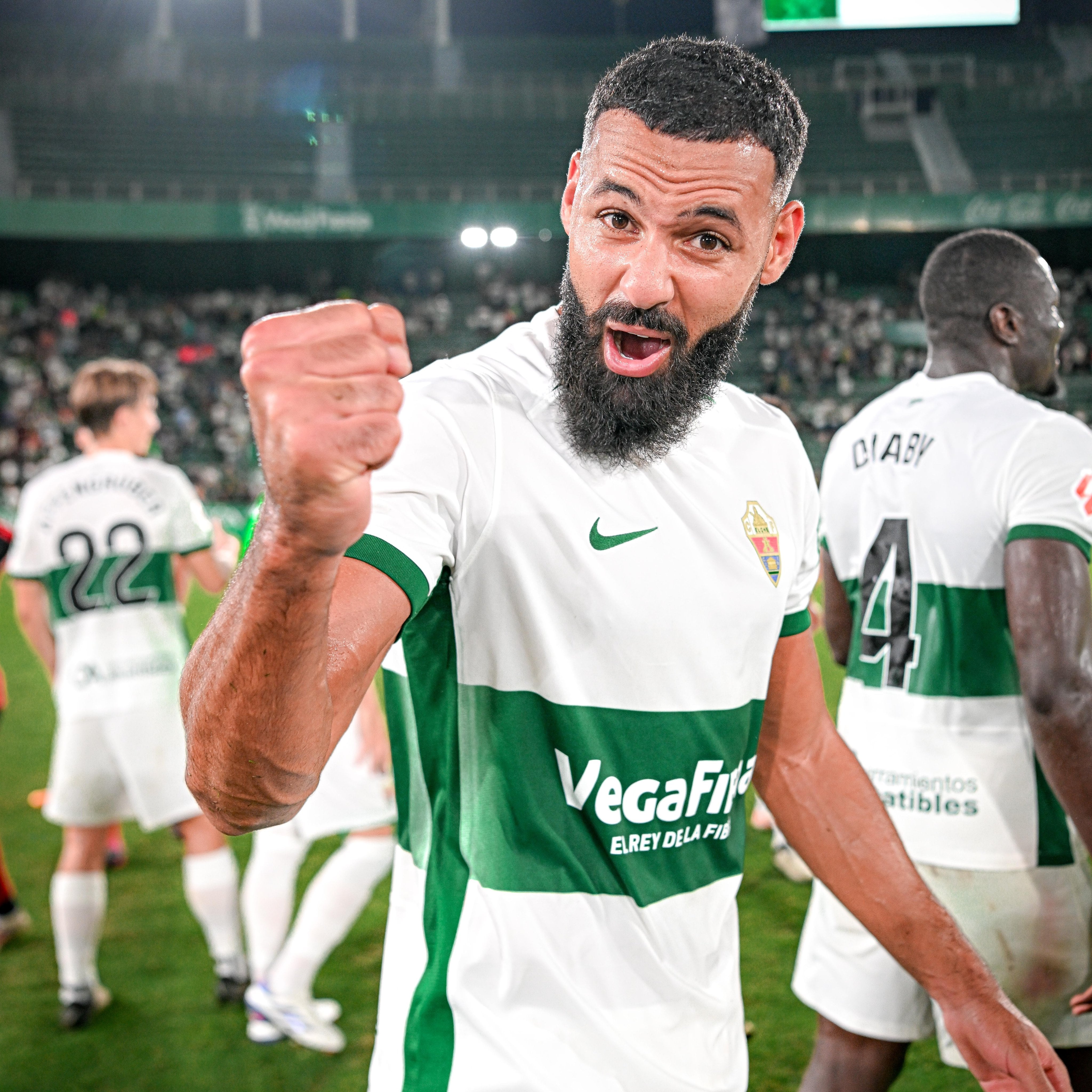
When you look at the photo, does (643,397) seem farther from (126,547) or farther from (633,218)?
(126,547)

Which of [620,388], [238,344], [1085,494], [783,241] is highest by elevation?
[238,344]

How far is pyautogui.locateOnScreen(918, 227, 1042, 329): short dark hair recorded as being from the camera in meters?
2.84

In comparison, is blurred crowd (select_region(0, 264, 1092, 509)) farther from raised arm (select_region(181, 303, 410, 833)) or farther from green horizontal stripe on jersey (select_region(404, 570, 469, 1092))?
raised arm (select_region(181, 303, 410, 833))

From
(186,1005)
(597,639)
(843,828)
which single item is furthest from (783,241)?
(186,1005)

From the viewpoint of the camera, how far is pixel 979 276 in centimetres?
286

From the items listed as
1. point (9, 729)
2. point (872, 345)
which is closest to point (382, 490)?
point (9, 729)

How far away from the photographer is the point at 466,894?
1.55 meters

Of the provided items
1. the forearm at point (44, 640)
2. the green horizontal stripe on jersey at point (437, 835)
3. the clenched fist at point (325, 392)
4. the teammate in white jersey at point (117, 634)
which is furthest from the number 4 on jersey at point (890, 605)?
the forearm at point (44, 640)

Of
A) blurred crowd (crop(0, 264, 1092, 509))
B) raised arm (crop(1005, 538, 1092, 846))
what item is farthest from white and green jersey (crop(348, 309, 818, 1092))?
blurred crowd (crop(0, 264, 1092, 509))

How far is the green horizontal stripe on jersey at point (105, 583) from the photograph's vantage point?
170 inches

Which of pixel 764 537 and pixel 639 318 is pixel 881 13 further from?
pixel 639 318

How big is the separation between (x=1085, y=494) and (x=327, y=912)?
2799mm

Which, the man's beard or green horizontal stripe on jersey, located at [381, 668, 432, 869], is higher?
the man's beard

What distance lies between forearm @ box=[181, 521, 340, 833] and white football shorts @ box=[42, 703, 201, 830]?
10.6 feet
